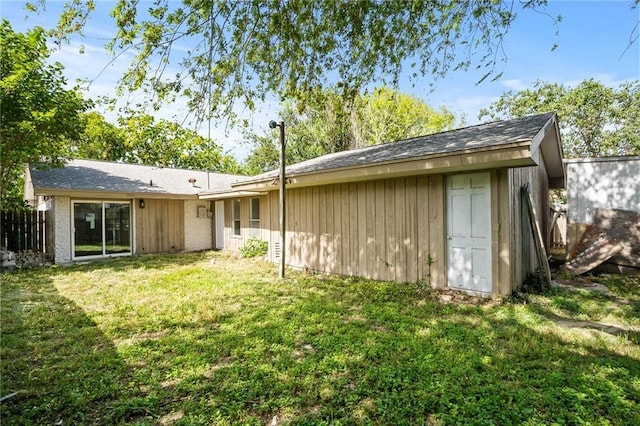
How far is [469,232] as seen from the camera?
5.68m

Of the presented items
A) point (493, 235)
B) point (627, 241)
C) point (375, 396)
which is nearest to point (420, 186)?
point (493, 235)

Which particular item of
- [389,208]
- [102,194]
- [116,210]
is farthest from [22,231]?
[389,208]

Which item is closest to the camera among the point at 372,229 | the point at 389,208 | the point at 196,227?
the point at 389,208

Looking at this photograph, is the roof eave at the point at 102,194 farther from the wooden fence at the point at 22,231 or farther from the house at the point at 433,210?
the house at the point at 433,210

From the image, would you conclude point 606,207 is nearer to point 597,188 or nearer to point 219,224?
point 597,188

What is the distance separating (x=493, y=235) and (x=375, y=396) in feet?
12.4

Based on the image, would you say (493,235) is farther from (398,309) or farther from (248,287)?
(248,287)

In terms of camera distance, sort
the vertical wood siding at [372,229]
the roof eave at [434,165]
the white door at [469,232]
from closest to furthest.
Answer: the roof eave at [434,165] → the white door at [469,232] → the vertical wood siding at [372,229]

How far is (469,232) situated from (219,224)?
10014 millimetres

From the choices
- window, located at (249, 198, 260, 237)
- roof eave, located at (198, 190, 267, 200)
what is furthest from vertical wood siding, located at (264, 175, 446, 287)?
window, located at (249, 198, 260, 237)

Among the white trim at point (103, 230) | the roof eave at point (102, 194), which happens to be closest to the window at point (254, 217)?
the roof eave at point (102, 194)

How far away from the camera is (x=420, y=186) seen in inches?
247

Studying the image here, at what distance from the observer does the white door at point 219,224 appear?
13.0 m

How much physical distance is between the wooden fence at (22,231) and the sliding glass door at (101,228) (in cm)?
87
